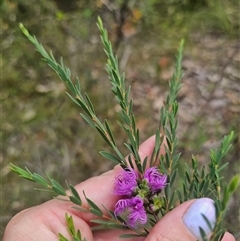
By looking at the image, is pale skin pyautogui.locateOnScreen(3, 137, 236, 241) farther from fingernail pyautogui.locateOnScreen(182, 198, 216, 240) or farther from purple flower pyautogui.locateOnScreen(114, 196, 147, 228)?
purple flower pyautogui.locateOnScreen(114, 196, 147, 228)

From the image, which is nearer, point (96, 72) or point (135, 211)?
point (135, 211)

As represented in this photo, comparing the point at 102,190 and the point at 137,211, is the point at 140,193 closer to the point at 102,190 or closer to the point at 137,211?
the point at 137,211

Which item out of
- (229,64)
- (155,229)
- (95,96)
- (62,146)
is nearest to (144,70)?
(95,96)

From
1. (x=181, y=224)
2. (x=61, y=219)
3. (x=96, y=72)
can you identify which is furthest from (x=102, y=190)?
(x=96, y=72)

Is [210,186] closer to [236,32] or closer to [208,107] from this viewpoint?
[208,107]

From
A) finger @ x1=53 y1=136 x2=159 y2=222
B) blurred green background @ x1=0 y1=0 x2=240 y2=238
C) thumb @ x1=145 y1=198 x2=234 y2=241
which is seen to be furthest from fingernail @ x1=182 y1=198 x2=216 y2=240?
blurred green background @ x1=0 y1=0 x2=240 y2=238

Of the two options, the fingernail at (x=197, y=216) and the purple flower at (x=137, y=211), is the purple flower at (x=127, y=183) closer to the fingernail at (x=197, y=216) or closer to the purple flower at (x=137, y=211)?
the purple flower at (x=137, y=211)

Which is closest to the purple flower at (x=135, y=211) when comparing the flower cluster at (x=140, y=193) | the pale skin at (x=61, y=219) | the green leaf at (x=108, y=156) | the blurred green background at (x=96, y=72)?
the flower cluster at (x=140, y=193)
